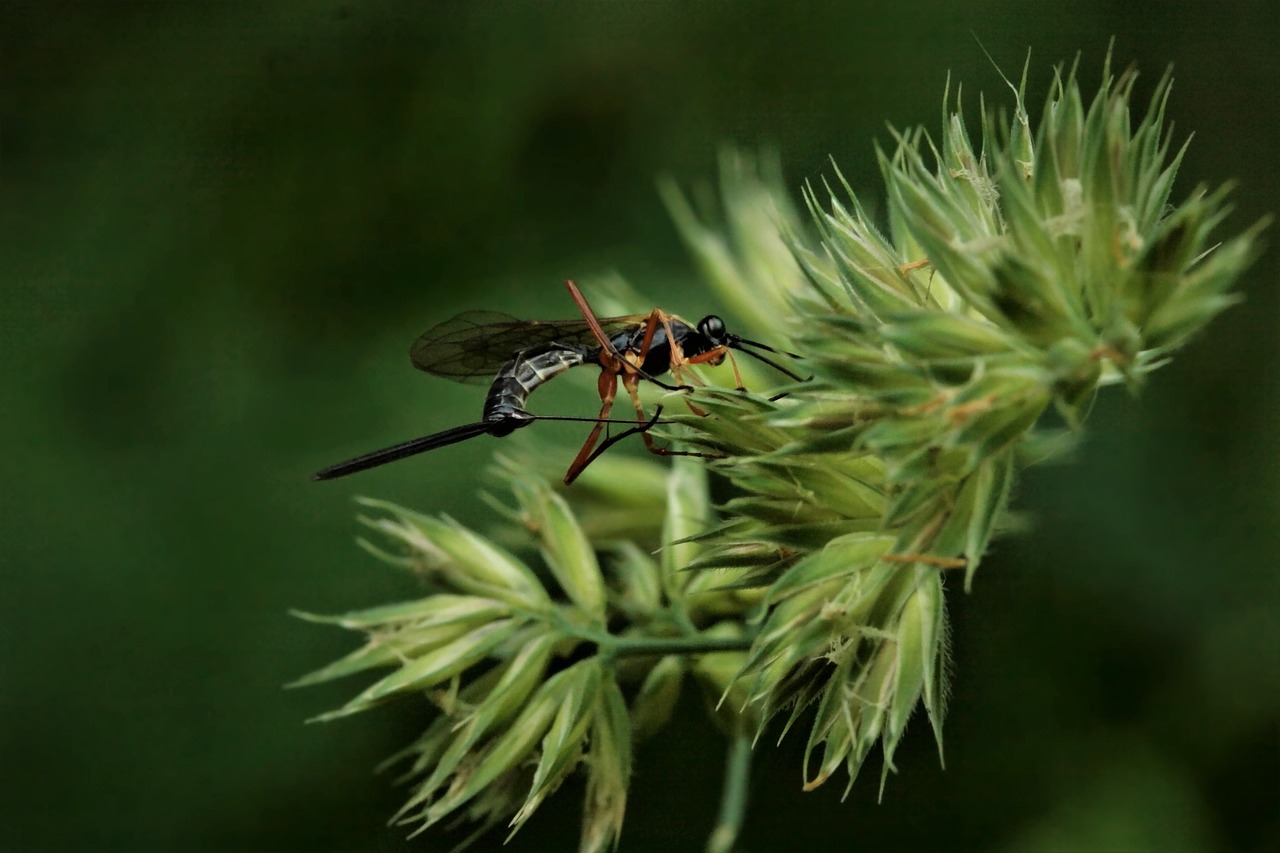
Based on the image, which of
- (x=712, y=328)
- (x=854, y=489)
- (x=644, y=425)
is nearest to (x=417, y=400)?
(x=712, y=328)

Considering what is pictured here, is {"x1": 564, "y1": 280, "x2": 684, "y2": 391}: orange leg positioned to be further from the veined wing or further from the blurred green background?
the blurred green background

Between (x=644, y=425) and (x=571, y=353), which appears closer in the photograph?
(x=644, y=425)

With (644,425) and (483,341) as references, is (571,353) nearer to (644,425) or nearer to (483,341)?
(483,341)

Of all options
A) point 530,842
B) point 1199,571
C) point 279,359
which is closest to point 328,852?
point 530,842

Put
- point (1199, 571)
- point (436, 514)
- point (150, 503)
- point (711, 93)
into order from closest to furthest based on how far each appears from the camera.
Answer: point (1199, 571)
point (436, 514)
point (150, 503)
point (711, 93)

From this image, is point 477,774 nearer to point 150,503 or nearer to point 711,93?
point 150,503
